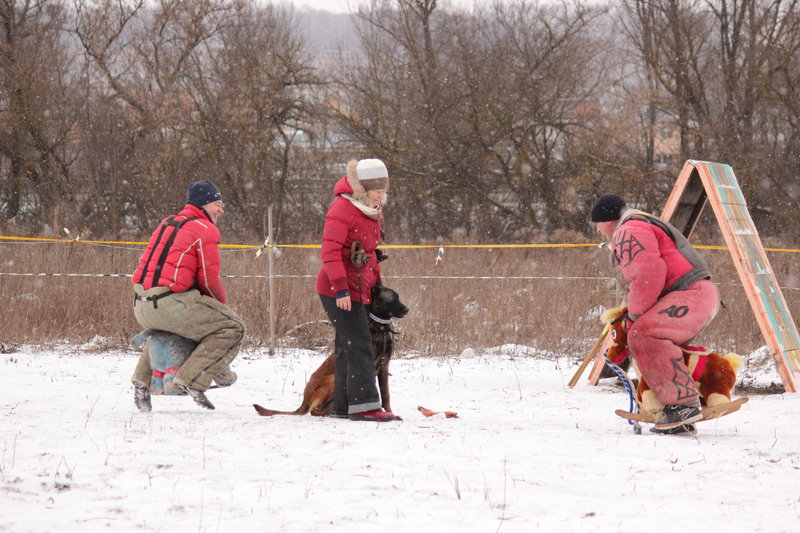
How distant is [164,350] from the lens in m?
6.25

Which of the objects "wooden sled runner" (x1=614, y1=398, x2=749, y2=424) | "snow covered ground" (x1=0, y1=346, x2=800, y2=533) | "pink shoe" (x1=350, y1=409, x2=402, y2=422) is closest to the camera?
"snow covered ground" (x1=0, y1=346, x2=800, y2=533)

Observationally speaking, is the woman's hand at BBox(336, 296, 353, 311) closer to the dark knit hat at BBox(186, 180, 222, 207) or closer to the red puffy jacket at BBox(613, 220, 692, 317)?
the dark knit hat at BBox(186, 180, 222, 207)

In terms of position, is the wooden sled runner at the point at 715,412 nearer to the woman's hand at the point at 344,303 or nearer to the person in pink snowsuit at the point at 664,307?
the person in pink snowsuit at the point at 664,307

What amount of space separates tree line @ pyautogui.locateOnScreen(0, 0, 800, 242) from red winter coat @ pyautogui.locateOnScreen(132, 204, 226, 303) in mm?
16896

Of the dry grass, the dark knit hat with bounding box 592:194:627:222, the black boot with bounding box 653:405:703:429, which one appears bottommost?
the dry grass

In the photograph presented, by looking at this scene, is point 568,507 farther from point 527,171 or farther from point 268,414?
point 527,171

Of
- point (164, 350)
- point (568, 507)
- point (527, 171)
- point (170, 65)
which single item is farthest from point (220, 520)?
point (170, 65)

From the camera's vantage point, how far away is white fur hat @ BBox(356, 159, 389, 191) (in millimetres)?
6141

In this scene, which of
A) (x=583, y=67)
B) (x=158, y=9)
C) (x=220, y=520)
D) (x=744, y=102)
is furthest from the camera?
(x=158, y=9)

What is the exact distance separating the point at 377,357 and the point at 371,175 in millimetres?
1331

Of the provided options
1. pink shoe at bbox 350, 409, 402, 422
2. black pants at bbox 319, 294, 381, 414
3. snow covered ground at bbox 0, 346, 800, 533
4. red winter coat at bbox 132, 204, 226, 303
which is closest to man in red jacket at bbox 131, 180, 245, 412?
red winter coat at bbox 132, 204, 226, 303

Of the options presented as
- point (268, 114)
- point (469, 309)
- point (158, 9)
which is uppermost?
point (158, 9)

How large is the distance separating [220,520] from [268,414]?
288 cm

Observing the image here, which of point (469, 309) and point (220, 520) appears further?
point (469, 309)
